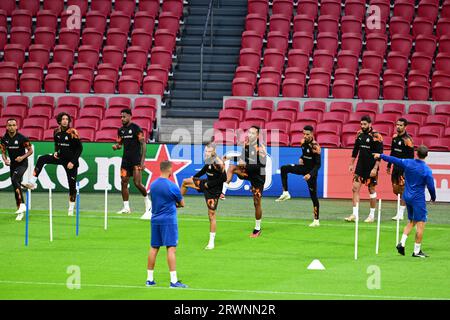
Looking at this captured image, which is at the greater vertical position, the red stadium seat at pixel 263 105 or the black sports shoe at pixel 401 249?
the red stadium seat at pixel 263 105

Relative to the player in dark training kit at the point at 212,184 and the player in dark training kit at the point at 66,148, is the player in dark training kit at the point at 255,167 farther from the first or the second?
the player in dark training kit at the point at 66,148

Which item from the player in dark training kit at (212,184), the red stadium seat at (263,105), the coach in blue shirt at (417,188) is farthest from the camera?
the red stadium seat at (263,105)

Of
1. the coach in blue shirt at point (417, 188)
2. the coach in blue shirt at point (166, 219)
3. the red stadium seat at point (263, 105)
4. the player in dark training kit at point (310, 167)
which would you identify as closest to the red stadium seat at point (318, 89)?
the red stadium seat at point (263, 105)

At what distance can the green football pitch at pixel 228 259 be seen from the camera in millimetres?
14258

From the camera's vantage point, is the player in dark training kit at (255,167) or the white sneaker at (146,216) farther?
the white sneaker at (146,216)

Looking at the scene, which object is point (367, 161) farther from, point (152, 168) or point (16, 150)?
point (16, 150)

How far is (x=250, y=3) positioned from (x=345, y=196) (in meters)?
9.00

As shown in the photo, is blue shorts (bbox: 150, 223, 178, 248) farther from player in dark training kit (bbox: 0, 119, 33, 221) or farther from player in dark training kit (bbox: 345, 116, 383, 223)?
player in dark training kit (bbox: 0, 119, 33, 221)

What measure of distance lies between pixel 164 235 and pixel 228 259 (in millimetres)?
3058

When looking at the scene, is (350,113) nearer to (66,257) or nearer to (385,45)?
(385,45)

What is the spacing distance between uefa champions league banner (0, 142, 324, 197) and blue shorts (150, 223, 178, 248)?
1150cm

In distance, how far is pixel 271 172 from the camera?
26234mm

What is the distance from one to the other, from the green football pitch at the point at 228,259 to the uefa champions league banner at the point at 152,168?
1.91m

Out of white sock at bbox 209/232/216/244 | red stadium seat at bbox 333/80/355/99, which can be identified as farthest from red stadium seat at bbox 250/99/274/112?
white sock at bbox 209/232/216/244
